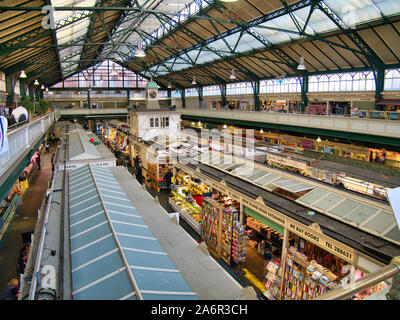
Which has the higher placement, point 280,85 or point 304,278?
point 280,85

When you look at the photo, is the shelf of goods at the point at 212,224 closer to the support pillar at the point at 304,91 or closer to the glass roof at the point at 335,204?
the glass roof at the point at 335,204

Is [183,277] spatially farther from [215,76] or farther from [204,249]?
[215,76]

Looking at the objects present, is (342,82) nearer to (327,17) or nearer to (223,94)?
(327,17)

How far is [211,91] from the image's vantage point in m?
46.7

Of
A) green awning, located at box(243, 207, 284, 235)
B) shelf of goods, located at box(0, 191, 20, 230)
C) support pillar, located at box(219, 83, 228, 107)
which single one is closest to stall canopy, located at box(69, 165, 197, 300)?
green awning, located at box(243, 207, 284, 235)

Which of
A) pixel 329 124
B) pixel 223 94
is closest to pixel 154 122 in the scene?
pixel 329 124

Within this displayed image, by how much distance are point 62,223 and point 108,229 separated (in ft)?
5.13

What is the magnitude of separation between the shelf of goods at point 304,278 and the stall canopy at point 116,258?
426 centimetres

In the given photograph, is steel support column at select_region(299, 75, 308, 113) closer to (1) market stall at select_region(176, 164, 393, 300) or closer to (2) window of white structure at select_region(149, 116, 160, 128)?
(2) window of white structure at select_region(149, 116, 160, 128)

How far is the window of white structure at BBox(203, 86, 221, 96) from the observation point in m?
44.9

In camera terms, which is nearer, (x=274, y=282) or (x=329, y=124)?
(x=274, y=282)

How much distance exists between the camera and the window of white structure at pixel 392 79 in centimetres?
2081

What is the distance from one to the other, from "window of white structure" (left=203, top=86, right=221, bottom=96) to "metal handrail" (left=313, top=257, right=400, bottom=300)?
4372 centimetres

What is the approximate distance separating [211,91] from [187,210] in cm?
3450
